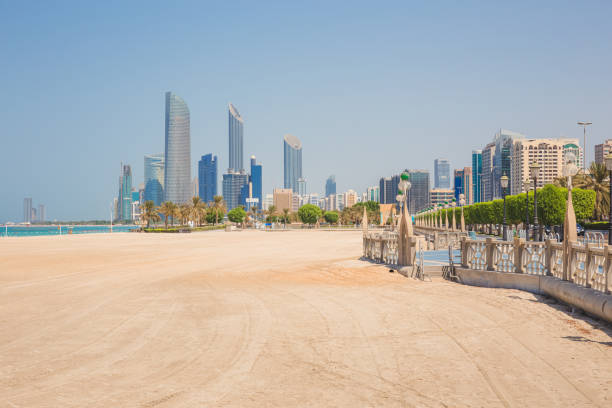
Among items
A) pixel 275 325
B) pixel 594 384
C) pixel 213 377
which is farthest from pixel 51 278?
pixel 594 384

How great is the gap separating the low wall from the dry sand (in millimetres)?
335

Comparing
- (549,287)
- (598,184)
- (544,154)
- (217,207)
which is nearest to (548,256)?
(549,287)

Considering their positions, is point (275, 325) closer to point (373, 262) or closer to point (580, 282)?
point (580, 282)

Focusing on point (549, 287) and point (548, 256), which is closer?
point (549, 287)

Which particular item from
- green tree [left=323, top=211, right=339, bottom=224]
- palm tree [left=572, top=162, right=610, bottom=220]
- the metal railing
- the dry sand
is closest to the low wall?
the metal railing

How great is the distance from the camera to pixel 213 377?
579 centimetres

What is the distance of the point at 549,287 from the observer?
39.5 ft

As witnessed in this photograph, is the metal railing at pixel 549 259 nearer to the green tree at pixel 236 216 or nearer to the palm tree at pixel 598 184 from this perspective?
Answer: the palm tree at pixel 598 184

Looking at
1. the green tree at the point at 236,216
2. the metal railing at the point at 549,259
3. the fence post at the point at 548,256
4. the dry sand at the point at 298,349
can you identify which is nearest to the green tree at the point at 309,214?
the green tree at the point at 236,216

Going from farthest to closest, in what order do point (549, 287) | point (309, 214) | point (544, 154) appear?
point (544, 154)
point (309, 214)
point (549, 287)

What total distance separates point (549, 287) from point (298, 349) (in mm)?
7865

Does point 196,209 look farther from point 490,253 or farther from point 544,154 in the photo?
point 544,154

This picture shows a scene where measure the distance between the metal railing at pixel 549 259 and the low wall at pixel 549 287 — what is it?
19cm

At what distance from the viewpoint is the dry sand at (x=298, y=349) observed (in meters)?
5.20
